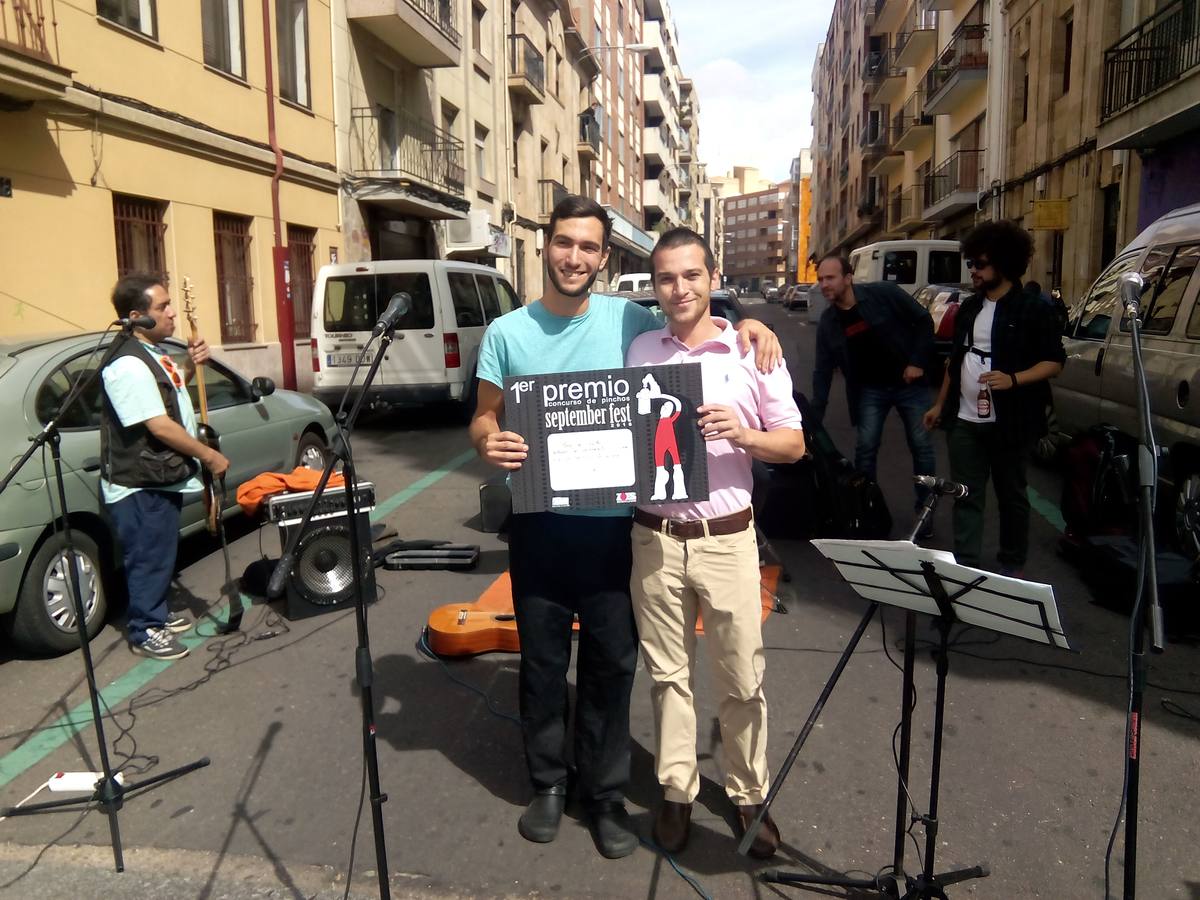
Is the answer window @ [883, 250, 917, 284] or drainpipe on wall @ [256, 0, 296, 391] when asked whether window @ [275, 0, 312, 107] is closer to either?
drainpipe on wall @ [256, 0, 296, 391]

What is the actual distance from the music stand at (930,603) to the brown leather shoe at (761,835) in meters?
0.09

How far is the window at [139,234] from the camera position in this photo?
505 inches

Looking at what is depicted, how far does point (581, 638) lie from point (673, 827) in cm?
65

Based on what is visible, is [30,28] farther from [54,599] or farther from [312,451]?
[54,599]

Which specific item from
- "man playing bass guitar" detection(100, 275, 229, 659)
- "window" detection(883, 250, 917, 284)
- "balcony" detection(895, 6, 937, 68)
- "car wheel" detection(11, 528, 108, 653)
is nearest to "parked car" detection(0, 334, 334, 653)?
"car wheel" detection(11, 528, 108, 653)

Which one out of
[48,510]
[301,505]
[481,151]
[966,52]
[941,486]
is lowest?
[301,505]

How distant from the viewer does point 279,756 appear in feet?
12.1

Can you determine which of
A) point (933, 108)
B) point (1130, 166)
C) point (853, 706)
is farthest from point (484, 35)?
point (853, 706)

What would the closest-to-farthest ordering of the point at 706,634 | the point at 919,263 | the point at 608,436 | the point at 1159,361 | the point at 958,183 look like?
the point at 608,436 < the point at 706,634 < the point at 1159,361 < the point at 919,263 < the point at 958,183

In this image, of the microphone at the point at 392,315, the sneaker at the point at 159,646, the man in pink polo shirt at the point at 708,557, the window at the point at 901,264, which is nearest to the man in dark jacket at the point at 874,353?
the man in pink polo shirt at the point at 708,557

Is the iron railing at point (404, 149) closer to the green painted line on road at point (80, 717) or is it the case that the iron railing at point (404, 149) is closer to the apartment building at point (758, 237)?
the green painted line on road at point (80, 717)

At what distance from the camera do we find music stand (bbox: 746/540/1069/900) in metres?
2.17

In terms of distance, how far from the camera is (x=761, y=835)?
2936 mm

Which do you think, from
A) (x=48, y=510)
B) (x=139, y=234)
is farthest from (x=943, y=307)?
(x=48, y=510)
